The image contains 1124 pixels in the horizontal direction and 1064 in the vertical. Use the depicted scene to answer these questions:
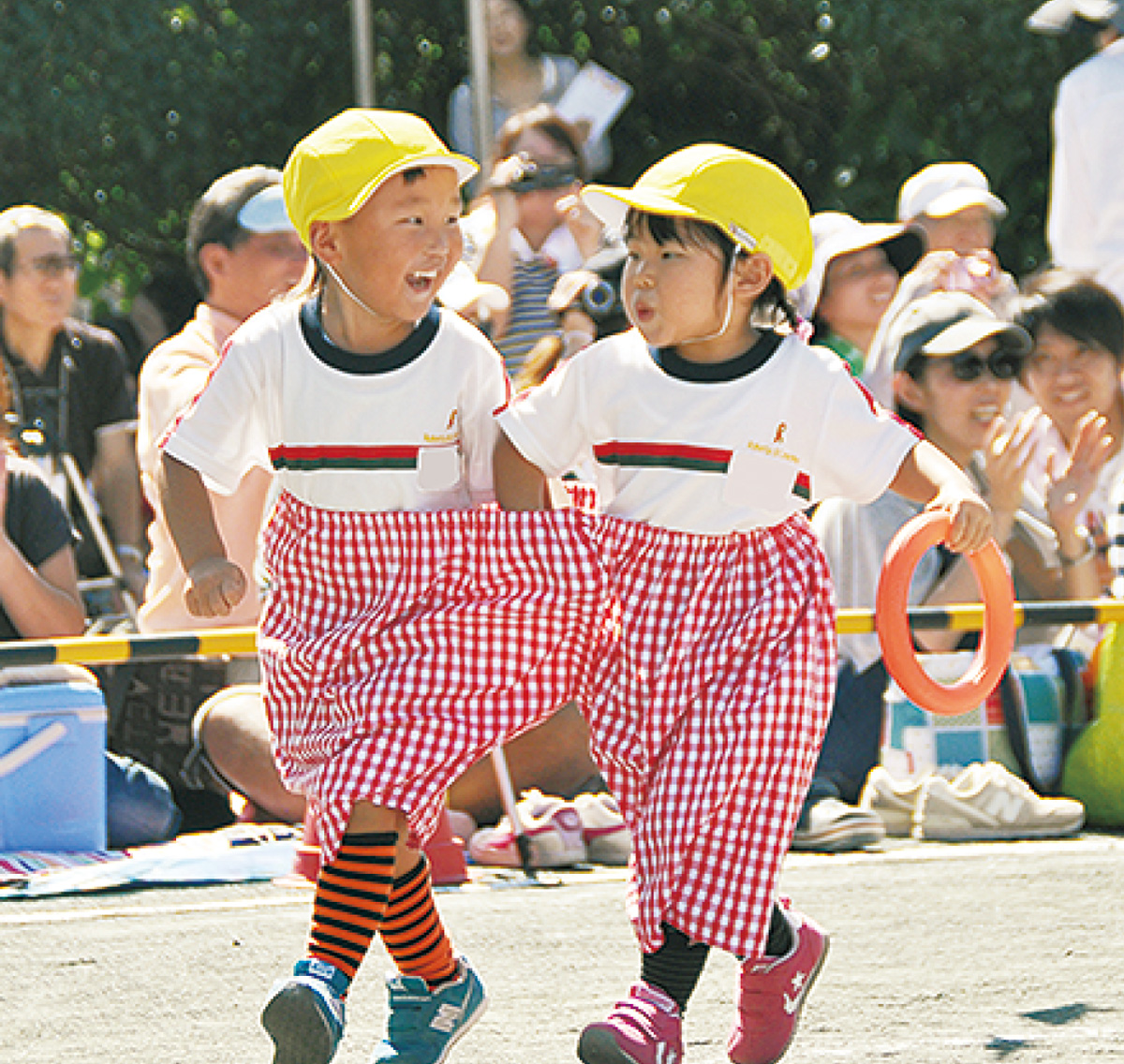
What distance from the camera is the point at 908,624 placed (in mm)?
4250

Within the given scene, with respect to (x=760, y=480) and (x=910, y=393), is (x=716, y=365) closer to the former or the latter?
(x=760, y=480)

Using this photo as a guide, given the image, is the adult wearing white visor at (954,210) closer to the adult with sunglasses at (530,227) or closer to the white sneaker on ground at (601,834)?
the adult with sunglasses at (530,227)

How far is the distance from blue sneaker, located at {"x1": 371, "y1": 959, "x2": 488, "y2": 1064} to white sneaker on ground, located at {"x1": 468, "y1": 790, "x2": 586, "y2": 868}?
71.5 inches

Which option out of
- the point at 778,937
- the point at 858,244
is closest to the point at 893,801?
the point at 858,244

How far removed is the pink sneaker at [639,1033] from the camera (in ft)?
12.0

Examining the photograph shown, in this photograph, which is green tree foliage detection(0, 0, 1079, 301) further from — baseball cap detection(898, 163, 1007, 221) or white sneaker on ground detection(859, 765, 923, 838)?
white sneaker on ground detection(859, 765, 923, 838)

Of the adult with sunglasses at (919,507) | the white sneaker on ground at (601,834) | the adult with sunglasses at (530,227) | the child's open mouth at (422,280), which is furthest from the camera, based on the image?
the adult with sunglasses at (530,227)

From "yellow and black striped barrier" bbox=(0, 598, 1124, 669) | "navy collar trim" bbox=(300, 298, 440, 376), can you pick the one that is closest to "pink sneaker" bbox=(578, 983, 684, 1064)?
"navy collar trim" bbox=(300, 298, 440, 376)

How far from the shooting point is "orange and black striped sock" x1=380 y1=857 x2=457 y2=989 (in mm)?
3928

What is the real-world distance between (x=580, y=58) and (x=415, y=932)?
6.87 m

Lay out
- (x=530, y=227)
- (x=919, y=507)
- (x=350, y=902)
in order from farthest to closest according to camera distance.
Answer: (x=530, y=227)
(x=919, y=507)
(x=350, y=902)

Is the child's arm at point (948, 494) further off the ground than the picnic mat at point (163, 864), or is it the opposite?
the child's arm at point (948, 494)

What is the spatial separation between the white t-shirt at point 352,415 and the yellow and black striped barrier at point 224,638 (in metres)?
1.82

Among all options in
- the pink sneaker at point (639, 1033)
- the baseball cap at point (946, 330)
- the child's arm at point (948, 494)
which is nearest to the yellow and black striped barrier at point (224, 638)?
the baseball cap at point (946, 330)
